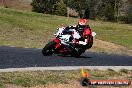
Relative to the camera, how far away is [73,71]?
14398 mm

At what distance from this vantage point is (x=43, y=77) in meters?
12.9

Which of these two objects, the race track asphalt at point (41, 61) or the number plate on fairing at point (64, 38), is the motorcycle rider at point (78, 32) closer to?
the number plate on fairing at point (64, 38)

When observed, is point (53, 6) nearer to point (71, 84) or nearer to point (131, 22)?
point (131, 22)

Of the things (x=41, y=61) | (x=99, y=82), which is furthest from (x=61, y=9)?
(x=99, y=82)

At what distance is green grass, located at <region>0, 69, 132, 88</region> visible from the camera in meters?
12.1

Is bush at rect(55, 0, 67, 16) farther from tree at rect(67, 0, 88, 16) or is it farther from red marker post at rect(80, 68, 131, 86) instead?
red marker post at rect(80, 68, 131, 86)

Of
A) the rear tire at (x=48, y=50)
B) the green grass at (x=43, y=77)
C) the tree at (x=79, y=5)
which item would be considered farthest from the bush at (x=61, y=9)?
the green grass at (x=43, y=77)

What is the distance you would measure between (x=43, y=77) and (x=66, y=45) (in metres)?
5.56

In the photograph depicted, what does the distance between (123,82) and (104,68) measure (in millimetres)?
4170

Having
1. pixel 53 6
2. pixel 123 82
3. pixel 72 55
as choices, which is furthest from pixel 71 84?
pixel 53 6

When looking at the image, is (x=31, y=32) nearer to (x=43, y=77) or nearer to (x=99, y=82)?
(x=43, y=77)

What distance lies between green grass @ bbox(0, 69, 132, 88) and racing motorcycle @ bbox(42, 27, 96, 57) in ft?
12.0

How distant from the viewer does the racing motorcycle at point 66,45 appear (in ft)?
59.3

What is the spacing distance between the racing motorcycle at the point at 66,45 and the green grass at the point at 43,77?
365 cm
